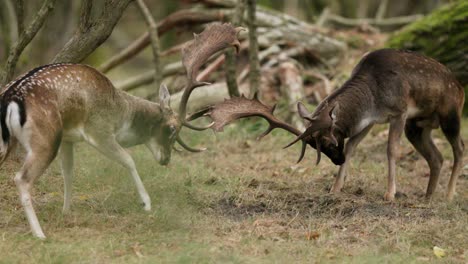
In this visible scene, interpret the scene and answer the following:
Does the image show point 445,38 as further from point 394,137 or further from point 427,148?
point 394,137

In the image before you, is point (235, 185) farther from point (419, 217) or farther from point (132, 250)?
point (132, 250)

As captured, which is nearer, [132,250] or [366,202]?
[132,250]

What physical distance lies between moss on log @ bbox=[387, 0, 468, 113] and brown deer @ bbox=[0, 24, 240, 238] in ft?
17.4

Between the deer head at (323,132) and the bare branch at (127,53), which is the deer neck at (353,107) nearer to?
the deer head at (323,132)

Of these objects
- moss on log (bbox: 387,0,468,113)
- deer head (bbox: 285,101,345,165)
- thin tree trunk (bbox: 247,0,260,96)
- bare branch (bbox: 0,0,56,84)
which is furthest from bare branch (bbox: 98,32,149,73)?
deer head (bbox: 285,101,345,165)

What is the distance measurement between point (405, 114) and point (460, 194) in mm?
1442

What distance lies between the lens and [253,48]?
13.8 metres

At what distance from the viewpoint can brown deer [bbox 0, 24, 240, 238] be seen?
24.2 ft

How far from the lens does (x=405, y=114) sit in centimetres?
1009

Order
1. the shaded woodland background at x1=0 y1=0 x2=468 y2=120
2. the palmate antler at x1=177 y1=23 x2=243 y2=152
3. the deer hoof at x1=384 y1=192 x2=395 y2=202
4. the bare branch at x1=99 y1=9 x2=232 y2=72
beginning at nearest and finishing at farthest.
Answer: the palmate antler at x1=177 y1=23 x2=243 y2=152 < the deer hoof at x1=384 y1=192 x2=395 y2=202 < the shaded woodland background at x1=0 y1=0 x2=468 y2=120 < the bare branch at x1=99 y1=9 x2=232 y2=72

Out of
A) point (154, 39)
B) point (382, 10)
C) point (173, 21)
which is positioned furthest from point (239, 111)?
point (382, 10)

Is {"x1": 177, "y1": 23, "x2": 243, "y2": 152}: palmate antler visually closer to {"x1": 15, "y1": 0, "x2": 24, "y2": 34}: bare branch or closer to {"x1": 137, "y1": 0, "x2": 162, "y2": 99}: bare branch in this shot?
{"x1": 15, "y1": 0, "x2": 24, "y2": 34}: bare branch

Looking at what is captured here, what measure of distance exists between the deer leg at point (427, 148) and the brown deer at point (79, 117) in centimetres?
280

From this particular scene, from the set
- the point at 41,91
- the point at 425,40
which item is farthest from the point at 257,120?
the point at 41,91
